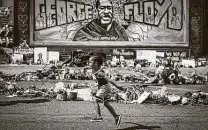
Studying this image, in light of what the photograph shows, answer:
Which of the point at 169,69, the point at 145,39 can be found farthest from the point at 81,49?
the point at 169,69

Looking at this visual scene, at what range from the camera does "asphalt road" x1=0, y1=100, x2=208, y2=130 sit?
4820 mm

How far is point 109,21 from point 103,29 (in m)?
0.21

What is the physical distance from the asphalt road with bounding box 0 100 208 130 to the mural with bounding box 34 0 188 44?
5.02 ft

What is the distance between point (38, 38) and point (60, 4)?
85 centimetres

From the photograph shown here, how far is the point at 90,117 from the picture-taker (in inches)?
206

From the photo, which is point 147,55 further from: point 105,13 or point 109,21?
point 105,13

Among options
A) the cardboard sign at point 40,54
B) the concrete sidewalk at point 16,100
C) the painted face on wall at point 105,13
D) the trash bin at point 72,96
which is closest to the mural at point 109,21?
the painted face on wall at point 105,13

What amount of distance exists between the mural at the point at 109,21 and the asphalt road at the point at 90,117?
1.53 meters

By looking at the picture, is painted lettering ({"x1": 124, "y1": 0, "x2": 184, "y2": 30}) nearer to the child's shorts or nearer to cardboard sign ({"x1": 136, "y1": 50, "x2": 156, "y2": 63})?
cardboard sign ({"x1": 136, "y1": 50, "x2": 156, "y2": 63})

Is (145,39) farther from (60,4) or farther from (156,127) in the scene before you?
(156,127)

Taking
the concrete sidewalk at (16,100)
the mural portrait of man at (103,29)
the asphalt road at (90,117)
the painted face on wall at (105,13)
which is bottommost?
the asphalt road at (90,117)

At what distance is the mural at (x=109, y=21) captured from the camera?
6.60 metres

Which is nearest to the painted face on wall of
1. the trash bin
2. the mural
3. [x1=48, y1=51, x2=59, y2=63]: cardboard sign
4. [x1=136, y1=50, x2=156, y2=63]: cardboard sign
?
the mural

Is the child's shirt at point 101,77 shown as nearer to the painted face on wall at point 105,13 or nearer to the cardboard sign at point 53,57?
the cardboard sign at point 53,57
